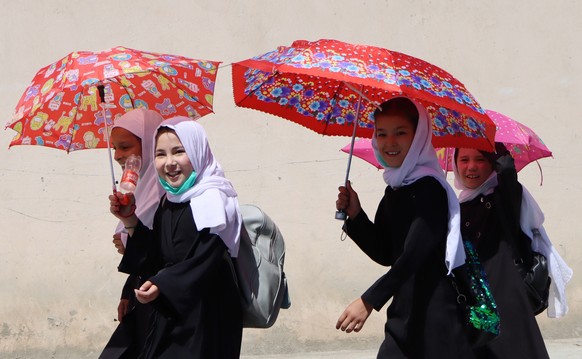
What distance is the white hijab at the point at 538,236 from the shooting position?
4.55 metres

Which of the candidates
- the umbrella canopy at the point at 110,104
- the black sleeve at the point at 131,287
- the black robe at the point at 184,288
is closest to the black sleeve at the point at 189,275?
the black robe at the point at 184,288

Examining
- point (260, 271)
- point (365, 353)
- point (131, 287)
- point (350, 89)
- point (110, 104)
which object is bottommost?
point (365, 353)

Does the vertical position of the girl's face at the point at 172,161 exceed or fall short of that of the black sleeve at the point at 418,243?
it exceeds it

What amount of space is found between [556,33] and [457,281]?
12.2 ft

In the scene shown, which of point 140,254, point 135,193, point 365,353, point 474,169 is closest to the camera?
point 140,254

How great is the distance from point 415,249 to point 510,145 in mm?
1541

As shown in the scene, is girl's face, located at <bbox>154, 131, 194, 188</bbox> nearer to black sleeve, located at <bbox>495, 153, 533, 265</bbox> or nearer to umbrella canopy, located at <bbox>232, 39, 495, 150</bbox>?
umbrella canopy, located at <bbox>232, 39, 495, 150</bbox>

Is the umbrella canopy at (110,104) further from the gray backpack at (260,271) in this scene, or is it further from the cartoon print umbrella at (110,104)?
the gray backpack at (260,271)

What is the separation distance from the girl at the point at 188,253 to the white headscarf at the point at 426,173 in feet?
2.14

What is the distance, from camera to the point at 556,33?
23.0 feet

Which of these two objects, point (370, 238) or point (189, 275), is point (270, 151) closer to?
point (370, 238)

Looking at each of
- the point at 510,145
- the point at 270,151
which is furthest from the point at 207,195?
the point at 270,151

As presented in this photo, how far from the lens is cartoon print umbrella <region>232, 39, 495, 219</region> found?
3570mm

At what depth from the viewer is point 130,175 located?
4023mm
